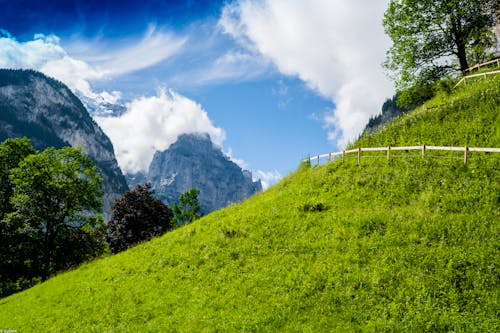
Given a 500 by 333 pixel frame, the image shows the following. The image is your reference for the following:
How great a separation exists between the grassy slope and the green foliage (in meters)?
16.3

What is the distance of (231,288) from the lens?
1508cm

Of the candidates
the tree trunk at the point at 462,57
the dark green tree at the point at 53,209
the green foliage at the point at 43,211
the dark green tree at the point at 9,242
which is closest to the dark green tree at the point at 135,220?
the dark green tree at the point at 53,209

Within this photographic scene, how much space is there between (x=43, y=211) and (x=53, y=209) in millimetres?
1267

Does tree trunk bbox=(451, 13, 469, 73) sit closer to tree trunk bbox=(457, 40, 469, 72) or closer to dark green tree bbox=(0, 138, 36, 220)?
tree trunk bbox=(457, 40, 469, 72)

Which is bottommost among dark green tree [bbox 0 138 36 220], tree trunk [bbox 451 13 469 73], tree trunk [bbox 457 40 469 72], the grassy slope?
the grassy slope

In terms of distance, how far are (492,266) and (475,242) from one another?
168 centimetres

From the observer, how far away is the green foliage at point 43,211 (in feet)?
123

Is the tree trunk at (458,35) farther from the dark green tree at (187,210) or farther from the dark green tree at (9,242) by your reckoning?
the dark green tree at (187,210)

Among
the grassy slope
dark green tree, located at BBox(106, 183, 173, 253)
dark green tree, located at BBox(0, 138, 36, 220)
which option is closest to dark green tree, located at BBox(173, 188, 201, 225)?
dark green tree, located at BBox(106, 183, 173, 253)

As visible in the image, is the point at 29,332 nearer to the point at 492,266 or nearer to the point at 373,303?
the point at 373,303

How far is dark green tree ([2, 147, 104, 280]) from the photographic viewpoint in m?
37.5

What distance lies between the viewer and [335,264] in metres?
14.6

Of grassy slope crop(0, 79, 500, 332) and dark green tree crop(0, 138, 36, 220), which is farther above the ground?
dark green tree crop(0, 138, 36, 220)

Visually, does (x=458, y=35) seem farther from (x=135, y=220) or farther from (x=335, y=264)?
(x=135, y=220)
